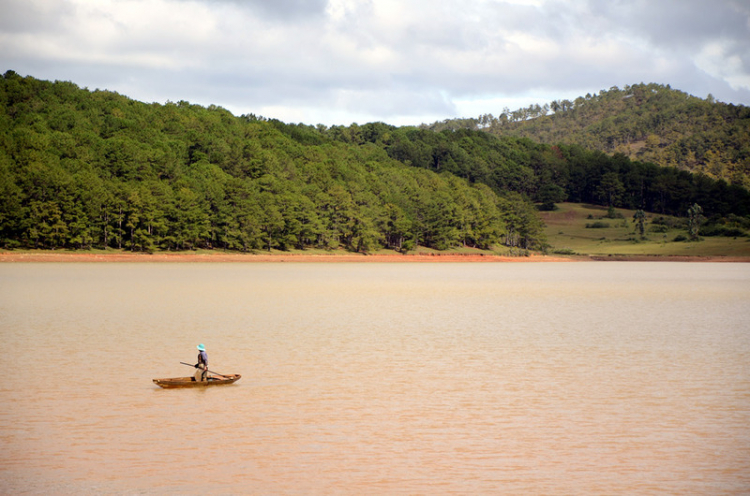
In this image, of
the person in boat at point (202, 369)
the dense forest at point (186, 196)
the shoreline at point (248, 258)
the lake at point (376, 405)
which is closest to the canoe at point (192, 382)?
the person in boat at point (202, 369)

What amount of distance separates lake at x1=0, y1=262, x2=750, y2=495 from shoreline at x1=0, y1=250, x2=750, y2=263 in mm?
75019

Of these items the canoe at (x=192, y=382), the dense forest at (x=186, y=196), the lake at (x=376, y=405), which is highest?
the dense forest at (x=186, y=196)

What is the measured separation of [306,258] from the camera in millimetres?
143500

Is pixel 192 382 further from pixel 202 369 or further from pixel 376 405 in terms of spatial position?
pixel 376 405

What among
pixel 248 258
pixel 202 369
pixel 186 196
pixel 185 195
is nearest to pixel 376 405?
pixel 202 369

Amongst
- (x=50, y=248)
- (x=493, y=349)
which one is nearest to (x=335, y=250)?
(x=50, y=248)

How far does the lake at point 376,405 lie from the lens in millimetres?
14617

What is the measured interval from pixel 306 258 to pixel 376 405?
12351 cm

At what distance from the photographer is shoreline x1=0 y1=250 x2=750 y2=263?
374ft

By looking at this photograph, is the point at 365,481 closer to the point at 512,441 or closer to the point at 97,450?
the point at 512,441

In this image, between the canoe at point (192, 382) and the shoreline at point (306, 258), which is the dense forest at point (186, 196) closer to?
the shoreline at point (306, 258)

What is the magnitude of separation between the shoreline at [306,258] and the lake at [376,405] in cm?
7502

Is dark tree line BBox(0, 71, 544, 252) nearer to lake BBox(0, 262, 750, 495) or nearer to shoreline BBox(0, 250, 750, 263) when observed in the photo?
shoreline BBox(0, 250, 750, 263)

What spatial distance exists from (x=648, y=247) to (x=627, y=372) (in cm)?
15972
